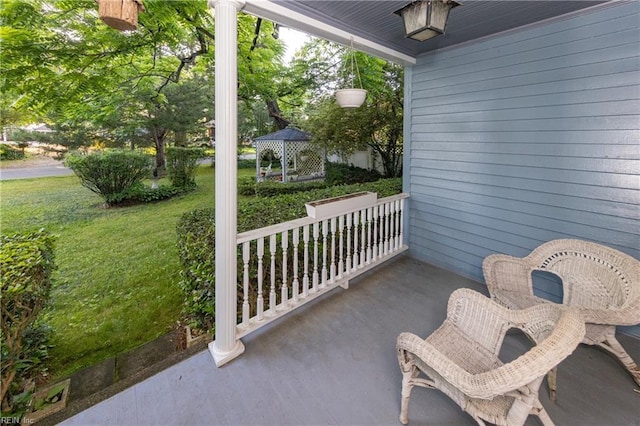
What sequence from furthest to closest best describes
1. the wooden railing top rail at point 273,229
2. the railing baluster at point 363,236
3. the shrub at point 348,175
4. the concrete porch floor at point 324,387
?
the shrub at point 348,175 < the railing baluster at point 363,236 < the wooden railing top rail at point 273,229 < the concrete porch floor at point 324,387

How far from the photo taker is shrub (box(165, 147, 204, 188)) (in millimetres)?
3797

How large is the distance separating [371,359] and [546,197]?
221cm

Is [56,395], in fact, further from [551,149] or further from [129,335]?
[551,149]

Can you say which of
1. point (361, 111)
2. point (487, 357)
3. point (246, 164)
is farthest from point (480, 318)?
point (246, 164)

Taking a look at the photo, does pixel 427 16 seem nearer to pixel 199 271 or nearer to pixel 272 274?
pixel 272 274

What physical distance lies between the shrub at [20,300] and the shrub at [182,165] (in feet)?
5.82

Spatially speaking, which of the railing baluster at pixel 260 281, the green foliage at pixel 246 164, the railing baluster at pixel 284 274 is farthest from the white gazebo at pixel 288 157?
the railing baluster at pixel 260 281

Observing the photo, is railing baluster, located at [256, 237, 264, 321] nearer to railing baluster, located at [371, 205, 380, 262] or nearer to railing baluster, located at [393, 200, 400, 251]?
railing baluster, located at [371, 205, 380, 262]

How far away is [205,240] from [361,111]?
3821 mm

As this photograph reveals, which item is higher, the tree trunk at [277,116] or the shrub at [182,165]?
the tree trunk at [277,116]

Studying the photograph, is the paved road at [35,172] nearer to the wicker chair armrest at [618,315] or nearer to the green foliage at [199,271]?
the green foliage at [199,271]

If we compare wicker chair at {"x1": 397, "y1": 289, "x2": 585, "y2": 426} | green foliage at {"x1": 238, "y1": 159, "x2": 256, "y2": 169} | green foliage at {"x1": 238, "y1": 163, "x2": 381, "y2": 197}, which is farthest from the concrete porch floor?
green foliage at {"x1": 238, "y1": 159, "x2": 256, "y2": 169}

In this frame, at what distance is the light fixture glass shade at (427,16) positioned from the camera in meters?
1.87

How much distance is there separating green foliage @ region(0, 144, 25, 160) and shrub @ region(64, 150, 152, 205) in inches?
14.8
